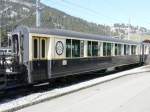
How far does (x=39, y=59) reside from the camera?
16656mm

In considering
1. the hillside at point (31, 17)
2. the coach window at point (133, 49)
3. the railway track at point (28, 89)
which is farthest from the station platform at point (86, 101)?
A: the hillside at point (31, 17)

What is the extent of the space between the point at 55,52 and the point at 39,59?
1.43 metres

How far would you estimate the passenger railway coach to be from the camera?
16.1 metres

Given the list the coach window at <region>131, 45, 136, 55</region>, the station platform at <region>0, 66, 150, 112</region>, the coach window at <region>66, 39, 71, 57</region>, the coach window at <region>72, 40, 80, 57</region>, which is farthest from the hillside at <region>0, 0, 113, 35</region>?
the station platform at <region>0, 66, 150, 112</region>

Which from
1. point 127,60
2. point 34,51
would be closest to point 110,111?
point 34,51

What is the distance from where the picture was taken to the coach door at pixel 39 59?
16266 millimetres

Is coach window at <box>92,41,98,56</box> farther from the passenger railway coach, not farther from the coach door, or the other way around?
the coach door

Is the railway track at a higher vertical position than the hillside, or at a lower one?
lower

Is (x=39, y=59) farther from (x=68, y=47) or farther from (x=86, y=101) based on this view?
(x=86, y=101)

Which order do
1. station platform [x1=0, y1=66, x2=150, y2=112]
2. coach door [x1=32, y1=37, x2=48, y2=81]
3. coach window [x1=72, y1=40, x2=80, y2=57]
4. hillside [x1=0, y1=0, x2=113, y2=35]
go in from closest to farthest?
station platform [x1=0, y1=66, x2=150, y2=112] < coach door [x1=32, y1=37, x2=48, y2=81] < coach window [x1=72, y1=40, x2=80, y2=57] < hillside [x1=0, y1=0, x2=113, y2=35]

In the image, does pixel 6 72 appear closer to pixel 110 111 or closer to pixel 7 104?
pixel 7 104

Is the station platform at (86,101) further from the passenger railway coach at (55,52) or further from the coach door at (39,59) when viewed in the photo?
the passenger railway coach at (55,52)

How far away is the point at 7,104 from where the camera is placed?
12.5 meters

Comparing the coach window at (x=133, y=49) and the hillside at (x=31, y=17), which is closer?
the coach window at (x=133, y=49)
